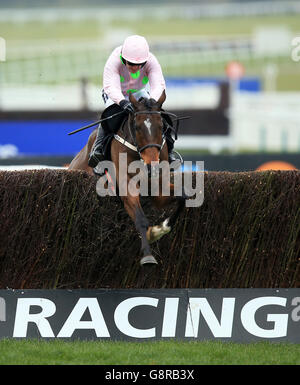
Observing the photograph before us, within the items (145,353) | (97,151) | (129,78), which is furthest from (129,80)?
(145,353)

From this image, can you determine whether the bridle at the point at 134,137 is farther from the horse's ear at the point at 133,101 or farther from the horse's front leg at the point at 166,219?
the horse's front leg at the point at 166,219

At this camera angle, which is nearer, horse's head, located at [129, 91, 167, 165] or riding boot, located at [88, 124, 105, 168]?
horse's head, located at [129, 91, 167, 165]

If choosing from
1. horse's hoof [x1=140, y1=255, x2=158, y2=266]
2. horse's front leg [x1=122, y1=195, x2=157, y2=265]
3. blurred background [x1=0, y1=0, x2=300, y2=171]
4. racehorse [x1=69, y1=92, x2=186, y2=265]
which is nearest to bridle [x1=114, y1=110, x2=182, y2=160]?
racehorse [x1=69, y1=92, x2=186, y2=265]

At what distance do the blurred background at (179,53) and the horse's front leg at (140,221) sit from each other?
20.3 m

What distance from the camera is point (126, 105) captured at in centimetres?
752

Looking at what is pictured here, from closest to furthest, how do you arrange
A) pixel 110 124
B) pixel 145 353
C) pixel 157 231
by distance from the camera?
pixel 145 353 < pixel 157 231 < pixel 110 124

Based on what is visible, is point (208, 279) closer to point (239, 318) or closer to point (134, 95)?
point (239, 318)

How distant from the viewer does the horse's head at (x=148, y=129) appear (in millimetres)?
7242

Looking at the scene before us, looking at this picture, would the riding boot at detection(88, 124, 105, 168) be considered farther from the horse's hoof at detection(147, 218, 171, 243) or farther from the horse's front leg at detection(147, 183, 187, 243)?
the horse's hoof at detection(147, 218, 171, 243)

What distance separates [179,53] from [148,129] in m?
34.8

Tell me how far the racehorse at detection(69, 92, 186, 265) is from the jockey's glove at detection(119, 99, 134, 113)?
4cm

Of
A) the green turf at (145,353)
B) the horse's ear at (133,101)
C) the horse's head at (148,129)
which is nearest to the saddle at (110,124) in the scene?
the horse's ear at (133,101)

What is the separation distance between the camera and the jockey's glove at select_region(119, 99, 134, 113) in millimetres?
7512

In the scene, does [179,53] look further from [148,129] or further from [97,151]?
[148,129]
